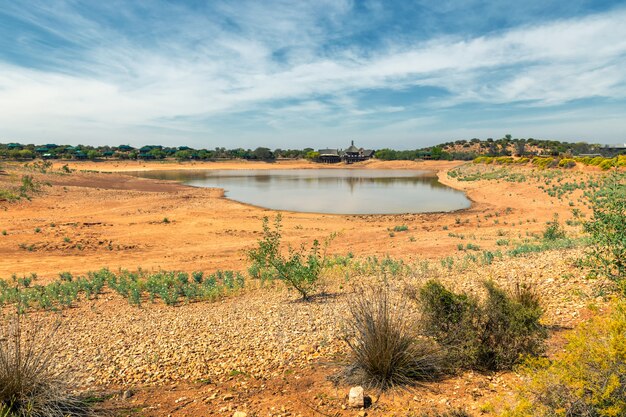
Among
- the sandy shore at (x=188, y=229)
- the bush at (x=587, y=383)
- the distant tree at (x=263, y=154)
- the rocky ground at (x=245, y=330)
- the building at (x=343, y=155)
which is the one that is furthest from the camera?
the distant tree at (x=263, y=154)

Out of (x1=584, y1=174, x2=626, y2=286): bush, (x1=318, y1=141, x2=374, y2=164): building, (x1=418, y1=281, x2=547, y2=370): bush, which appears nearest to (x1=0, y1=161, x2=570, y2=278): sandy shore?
(x1=584, y1=174, x2=626, y2=286): bush

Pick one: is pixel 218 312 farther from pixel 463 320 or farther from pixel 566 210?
pixel 566 210

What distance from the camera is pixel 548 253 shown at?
10.8 m

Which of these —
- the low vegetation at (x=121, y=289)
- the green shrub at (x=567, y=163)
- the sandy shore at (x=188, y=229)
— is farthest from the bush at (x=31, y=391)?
the green shrub at (x=567, y=163)

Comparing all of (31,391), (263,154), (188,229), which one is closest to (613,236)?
(31,391)

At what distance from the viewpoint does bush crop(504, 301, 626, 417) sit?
124 inches

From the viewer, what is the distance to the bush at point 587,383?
10.3 feet

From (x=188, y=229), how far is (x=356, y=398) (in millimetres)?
21481

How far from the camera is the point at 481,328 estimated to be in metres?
5.23

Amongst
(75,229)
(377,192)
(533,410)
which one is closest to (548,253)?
(533,410)

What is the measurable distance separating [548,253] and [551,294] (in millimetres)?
4290

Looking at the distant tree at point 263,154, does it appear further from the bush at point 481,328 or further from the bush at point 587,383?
the bush at point 587,383

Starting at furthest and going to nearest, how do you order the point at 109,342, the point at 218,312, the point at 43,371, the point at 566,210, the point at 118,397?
the point at 566,210 → the point at 218,312 → the point at 109,342 → the point at 118,397 → the point at 43,371

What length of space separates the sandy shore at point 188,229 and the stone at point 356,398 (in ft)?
34.7
